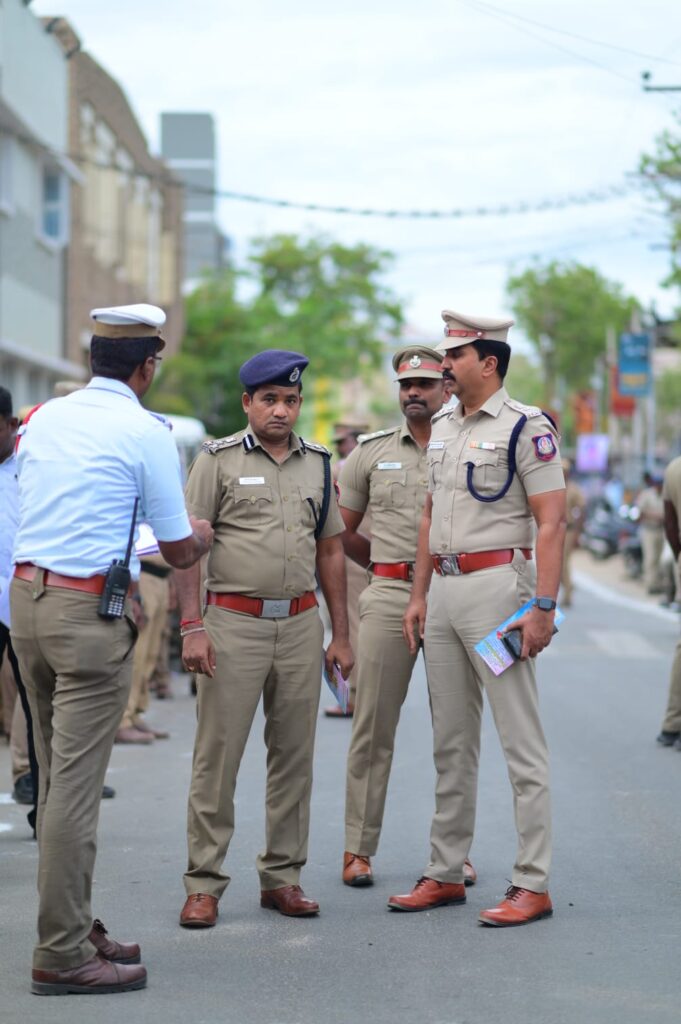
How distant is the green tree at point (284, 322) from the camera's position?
5016 centimetres

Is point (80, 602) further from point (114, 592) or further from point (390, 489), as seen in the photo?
point (390, 489)

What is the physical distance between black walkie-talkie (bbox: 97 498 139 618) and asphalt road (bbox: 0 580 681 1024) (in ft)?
3.97

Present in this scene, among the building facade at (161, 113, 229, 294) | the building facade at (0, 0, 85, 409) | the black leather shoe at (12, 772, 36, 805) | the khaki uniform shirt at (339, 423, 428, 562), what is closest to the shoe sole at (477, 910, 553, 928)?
the khaki uniform shirt at (339, 423, 428, 562)

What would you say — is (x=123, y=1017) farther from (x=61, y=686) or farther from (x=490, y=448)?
(x=490, y=448)

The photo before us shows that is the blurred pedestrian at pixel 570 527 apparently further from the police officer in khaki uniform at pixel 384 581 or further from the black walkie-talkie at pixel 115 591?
the black walkie-talkie at pixel 115 591

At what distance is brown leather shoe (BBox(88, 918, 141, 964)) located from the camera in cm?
552

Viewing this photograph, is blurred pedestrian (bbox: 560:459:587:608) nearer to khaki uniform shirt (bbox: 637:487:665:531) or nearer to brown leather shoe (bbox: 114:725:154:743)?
khaki uniform shirt (bbox: 637:487:665:531)

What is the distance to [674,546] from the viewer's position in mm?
10656

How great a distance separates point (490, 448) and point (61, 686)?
Result: 1946 millimetres

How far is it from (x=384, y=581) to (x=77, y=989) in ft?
7.95

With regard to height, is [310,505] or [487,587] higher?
[310,505]

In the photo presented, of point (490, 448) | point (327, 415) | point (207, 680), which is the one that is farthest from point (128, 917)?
point (327, 415)

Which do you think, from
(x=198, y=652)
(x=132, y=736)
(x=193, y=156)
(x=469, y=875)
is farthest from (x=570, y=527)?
(x=193, y=156)

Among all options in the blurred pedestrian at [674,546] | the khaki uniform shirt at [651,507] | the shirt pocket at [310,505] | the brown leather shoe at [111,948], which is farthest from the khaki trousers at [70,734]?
the khaki uniform shirt at [651,507]
